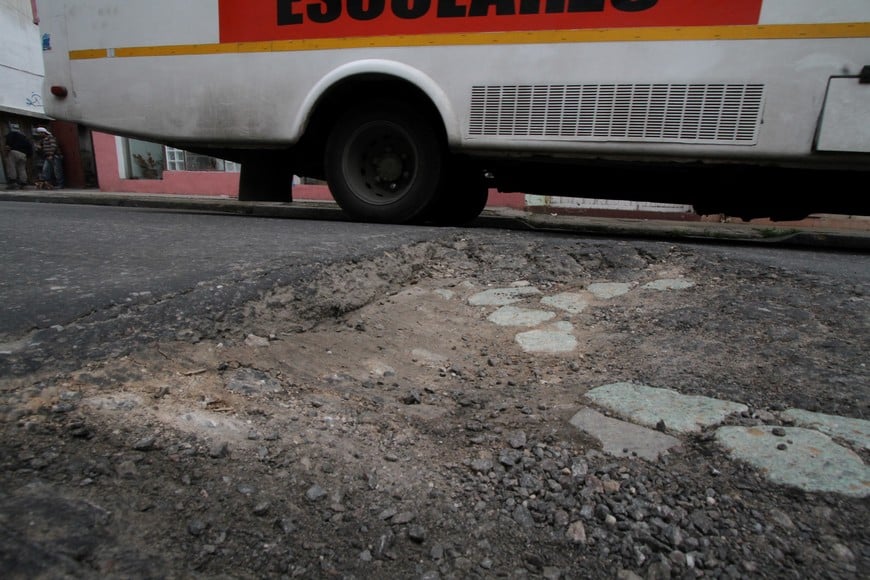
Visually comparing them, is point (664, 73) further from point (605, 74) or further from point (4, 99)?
point (4, 99)

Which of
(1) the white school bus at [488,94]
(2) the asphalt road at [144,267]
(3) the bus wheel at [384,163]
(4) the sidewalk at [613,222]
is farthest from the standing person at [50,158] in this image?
(3) the bus wheel at [384,163]

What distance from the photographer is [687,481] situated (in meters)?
1.09

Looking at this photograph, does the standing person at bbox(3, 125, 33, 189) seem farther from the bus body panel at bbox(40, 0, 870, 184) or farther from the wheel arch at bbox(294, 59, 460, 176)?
the wheel arch at bbox(294, 59, 460, 176)

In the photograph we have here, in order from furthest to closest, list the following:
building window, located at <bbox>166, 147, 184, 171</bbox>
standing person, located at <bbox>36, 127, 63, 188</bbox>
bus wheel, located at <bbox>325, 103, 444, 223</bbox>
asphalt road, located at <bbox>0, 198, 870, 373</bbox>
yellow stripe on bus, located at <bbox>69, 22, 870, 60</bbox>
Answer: building window, located at <bbox>166, 147, 184, 171</bbox>, standing person, located at <bbox>36, 127, 63, 188</bbox>, bus wheel, located at <bbox>325, 103, 444, 223</bbox>, yellow stripe on bus, located at <bbox>69, 22, 870, 60</bbox>, asphalt road, located at <bbox>0, 198, 870, 373</bbox>

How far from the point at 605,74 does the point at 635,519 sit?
3322 mm

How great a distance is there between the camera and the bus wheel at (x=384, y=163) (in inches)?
159

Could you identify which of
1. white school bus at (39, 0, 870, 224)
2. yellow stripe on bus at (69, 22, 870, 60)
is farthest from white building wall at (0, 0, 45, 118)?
yellow stripe on bus at (69, 22, 870, 60)

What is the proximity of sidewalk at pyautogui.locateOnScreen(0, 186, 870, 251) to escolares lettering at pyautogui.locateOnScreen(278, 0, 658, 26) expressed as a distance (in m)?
1.86

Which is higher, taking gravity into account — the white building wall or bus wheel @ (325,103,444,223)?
the white building wall

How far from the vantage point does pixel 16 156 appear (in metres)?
11.8

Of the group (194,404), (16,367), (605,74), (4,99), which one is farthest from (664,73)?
(4,99)

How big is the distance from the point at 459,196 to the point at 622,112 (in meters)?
1.63

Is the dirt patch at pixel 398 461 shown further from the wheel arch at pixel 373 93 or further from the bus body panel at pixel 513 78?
the wheel arch at pixel 373 93

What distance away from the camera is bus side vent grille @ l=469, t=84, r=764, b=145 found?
3.37 metres
